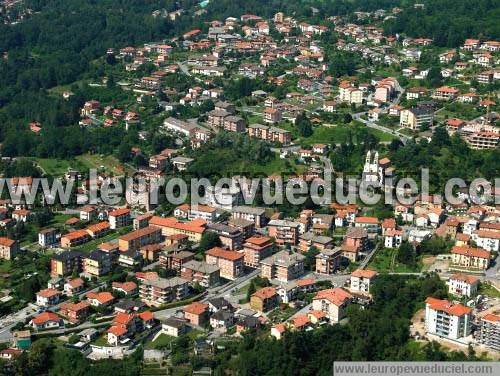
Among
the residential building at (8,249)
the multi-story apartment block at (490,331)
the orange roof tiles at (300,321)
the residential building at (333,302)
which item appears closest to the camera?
the multi-story apartment block at (490,331)

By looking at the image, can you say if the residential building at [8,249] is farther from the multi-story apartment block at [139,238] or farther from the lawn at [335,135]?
the lawn at [335,135]

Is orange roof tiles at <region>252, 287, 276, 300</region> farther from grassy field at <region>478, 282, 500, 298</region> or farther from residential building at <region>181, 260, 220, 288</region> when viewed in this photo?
grassy field at <region>478, 282, 500, 298</region>

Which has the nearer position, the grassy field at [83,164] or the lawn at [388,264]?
the lawn at [388,264]

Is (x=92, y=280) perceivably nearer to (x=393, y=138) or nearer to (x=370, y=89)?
(x=393, y=138)

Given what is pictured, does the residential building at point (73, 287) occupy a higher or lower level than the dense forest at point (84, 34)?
lower

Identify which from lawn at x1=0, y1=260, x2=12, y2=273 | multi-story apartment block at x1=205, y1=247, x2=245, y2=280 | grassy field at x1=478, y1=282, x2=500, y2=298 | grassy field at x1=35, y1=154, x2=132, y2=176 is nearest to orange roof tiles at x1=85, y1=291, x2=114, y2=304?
multi-story apartment block at x1=205, y1=247, x2=245, y2=280

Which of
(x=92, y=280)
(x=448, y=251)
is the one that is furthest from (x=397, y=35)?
(x=92, y=280)

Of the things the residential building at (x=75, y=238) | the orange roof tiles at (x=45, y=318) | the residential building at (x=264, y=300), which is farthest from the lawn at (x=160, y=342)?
the residential building at (x=75, y=238)
